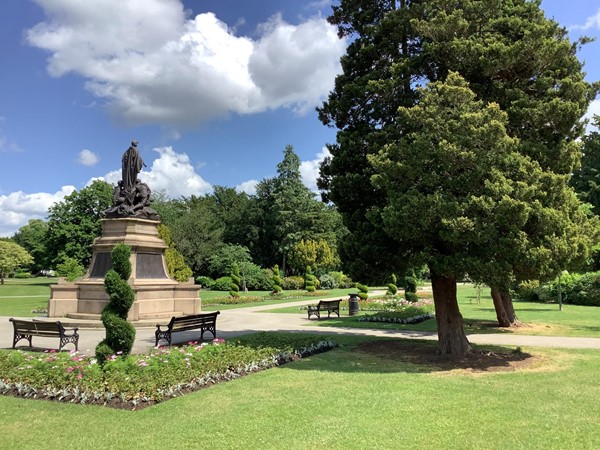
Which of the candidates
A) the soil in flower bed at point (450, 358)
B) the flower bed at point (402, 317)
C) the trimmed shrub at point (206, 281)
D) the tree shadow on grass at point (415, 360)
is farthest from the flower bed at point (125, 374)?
the trimmed shrub at point (206, 281)

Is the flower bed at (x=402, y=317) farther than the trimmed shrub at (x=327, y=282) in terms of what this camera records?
No

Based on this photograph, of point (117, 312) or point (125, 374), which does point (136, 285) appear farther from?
point (125, 374)

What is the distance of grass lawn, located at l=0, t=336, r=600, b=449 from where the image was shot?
5602mm

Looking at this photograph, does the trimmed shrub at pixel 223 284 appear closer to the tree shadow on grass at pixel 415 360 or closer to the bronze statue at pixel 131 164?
the bronze statue at pixel 131 164

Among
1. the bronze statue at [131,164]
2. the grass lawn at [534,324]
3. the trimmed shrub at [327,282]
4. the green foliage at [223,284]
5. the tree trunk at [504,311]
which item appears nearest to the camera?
the grass lawn at [534,324]

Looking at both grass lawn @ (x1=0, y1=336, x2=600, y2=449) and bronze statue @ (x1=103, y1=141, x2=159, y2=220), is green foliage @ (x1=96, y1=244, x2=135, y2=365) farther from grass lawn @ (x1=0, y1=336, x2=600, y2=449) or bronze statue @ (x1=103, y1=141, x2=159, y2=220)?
bronze statue @ (x1=103, y1=141, x2=159, y2=220)

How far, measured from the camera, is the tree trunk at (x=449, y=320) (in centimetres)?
1123

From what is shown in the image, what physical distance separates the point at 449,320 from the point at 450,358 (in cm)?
92

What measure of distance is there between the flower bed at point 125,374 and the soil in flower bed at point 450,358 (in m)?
3.20

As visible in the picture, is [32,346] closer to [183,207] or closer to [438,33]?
[438,33]

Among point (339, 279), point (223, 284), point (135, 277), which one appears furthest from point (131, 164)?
point (339, 279)

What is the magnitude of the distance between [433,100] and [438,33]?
6.43ft

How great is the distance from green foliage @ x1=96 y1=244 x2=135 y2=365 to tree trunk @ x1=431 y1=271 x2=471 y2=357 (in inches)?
267

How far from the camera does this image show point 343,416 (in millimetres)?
6477
